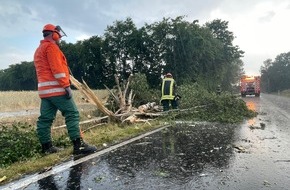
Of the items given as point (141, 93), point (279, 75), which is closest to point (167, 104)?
point (141, 93)

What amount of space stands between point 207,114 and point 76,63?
4009 cm

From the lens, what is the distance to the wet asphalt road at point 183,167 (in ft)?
12.7

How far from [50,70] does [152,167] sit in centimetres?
254

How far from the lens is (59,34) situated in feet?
19.4

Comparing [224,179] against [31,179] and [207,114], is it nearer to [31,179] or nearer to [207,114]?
[31,179]

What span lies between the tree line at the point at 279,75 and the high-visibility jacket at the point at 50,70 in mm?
118245

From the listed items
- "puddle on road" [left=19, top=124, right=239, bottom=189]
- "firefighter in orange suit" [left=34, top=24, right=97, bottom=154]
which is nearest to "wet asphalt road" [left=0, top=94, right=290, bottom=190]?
"puddle on road" [left=19, top=124, right=239, bottom=189]

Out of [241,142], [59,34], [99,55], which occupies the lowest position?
[241,142]

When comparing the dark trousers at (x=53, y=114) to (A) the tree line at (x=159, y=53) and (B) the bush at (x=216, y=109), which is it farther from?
(A) the tree line at (x=159, y=53)

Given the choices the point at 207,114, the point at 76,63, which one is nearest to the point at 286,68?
the point at 76,63

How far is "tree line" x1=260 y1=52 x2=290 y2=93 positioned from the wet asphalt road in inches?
4582

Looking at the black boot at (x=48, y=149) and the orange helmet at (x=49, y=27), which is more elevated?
the orange helmet at (x=49, y=27)

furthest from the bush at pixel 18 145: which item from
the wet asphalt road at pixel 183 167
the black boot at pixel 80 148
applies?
the wet asphalt road at pixel 183 167

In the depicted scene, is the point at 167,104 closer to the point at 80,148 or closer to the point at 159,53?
the point at 80,148
